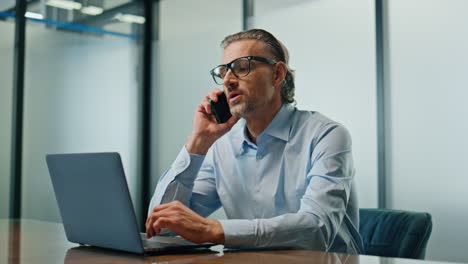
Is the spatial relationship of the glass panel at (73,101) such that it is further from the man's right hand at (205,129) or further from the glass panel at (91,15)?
the man's right hand at (205,129)

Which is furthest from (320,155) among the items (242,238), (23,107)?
(23,107)

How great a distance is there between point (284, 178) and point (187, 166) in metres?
0.34

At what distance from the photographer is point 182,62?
533cm

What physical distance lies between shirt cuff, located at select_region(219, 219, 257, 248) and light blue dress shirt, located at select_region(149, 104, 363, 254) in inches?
6.1

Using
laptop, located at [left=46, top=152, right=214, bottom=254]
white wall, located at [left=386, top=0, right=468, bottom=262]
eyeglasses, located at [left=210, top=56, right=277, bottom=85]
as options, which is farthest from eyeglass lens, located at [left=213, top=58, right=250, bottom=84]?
white wall, located at [left=386, top=0, right=468, bottom=262]

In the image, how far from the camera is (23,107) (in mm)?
4883

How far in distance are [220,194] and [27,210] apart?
11.0 ft

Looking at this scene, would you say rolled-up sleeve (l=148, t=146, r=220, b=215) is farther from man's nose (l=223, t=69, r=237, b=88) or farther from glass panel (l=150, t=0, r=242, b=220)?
glass panel (l=150, t=0, r=242, b=220)

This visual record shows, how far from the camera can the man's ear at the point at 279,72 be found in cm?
211

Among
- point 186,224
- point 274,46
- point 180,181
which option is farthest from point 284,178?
point 186,224

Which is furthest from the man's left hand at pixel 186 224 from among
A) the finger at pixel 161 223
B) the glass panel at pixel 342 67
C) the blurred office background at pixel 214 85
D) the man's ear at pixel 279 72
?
the glass panel at pixel 342 67

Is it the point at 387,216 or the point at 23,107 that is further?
the point at 23,107

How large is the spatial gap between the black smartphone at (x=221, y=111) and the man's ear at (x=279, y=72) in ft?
0.69

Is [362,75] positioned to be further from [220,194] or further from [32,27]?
[32,27]
